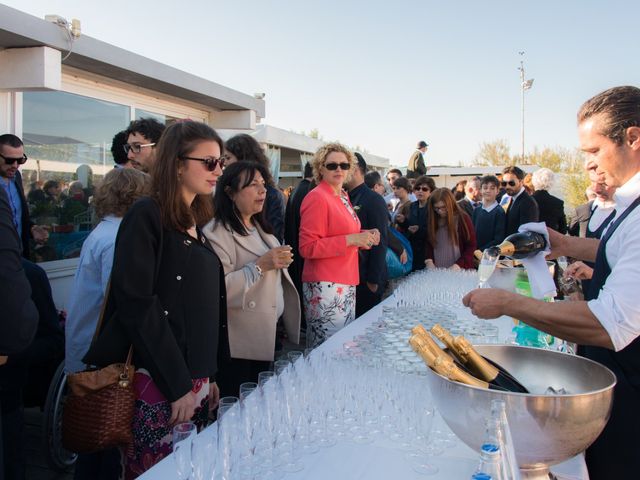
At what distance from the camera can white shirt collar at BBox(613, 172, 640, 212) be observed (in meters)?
1.41

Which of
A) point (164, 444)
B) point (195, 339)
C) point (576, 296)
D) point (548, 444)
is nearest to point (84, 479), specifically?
point (164, 444)

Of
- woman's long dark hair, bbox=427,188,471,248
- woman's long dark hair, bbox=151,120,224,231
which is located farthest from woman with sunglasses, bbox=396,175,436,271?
woman's long dark hair, bbox=151,120,224,231

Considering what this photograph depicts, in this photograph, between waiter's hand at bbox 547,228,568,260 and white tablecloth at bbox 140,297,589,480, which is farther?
waiter's hand at bbox 547,228,568,260

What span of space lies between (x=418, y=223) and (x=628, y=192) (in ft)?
13.2

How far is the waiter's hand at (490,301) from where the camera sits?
1426 mm

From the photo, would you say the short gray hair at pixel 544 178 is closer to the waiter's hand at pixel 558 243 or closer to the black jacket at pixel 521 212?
the black jacket at pixel 521 212

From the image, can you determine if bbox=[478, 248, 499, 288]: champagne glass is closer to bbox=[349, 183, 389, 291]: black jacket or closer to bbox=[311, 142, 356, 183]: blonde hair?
bbox=[311, 142, 356, 183]: blonde hair

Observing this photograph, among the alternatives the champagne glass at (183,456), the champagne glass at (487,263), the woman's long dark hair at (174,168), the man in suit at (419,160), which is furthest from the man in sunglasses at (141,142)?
the man in suit at (419,160)

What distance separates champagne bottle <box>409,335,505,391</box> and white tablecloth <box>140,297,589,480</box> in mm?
A: 229

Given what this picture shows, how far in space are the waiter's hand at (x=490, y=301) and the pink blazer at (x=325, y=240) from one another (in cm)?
170

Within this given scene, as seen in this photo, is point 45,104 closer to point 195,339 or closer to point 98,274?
point 98,274

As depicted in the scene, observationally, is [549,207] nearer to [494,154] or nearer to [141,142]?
[141,142]

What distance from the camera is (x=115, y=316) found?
1746mm

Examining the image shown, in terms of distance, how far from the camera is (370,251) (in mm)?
3977
